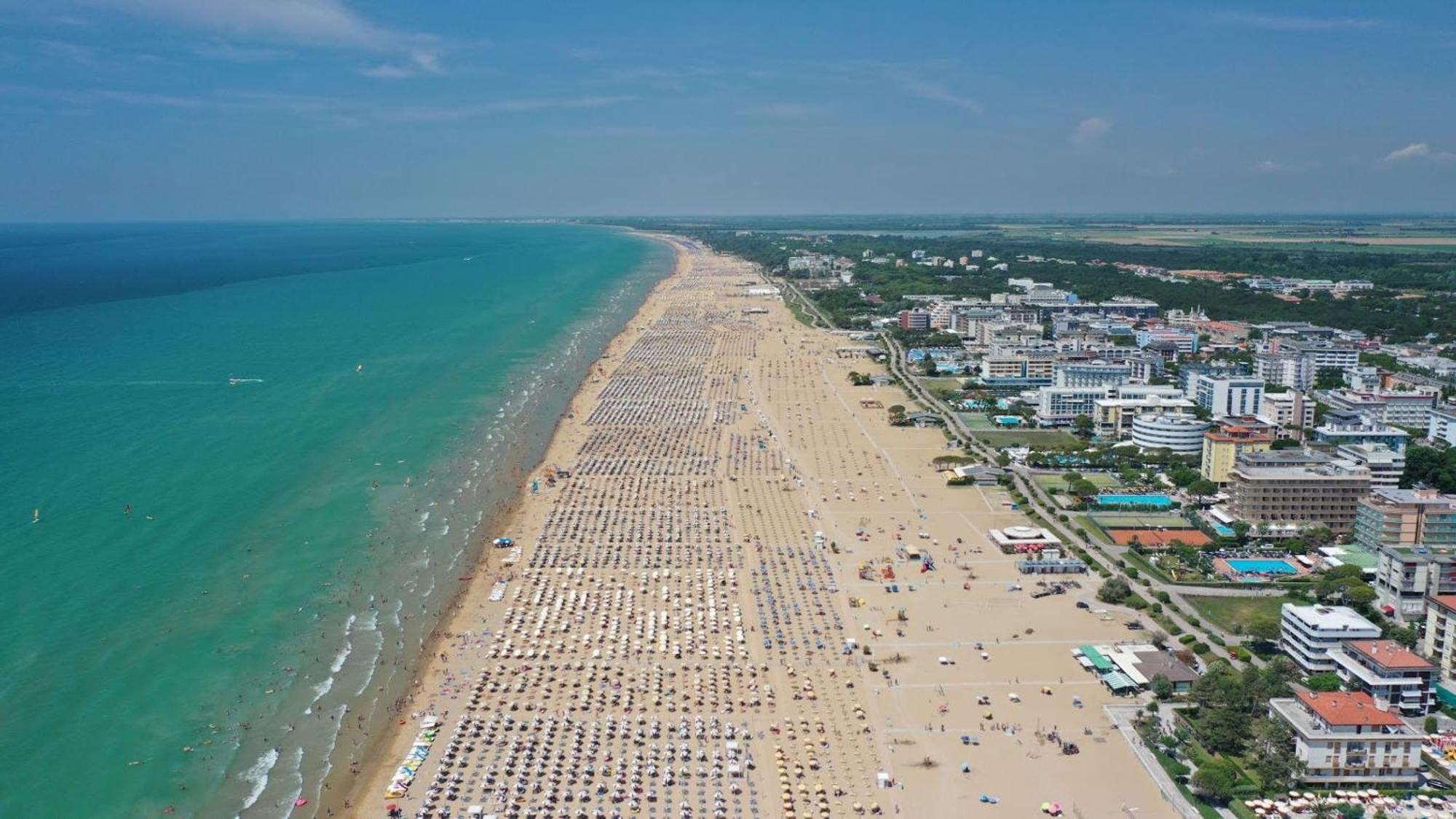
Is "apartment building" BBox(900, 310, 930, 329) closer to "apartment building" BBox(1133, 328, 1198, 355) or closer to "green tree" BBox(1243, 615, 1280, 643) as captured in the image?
"apartment building" BBox(1133, 328, 1198, 355)

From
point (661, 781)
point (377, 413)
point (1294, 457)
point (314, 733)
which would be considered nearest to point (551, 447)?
point (377, 413)

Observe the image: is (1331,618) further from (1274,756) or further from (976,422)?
(976,422)

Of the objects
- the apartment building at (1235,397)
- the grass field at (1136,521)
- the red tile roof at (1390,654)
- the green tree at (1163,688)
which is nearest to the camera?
the red tile roof at (1390,654)

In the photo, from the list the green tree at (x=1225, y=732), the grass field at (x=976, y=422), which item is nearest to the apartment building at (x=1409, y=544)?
the green tree at (x=1225, y=732)

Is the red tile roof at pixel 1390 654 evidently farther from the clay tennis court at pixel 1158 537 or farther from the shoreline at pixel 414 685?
the shoreline at pixel 414 685

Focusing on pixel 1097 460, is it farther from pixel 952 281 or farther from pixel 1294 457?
pixel 952 281

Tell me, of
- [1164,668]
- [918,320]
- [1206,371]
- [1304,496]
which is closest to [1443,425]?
[1206,371]
